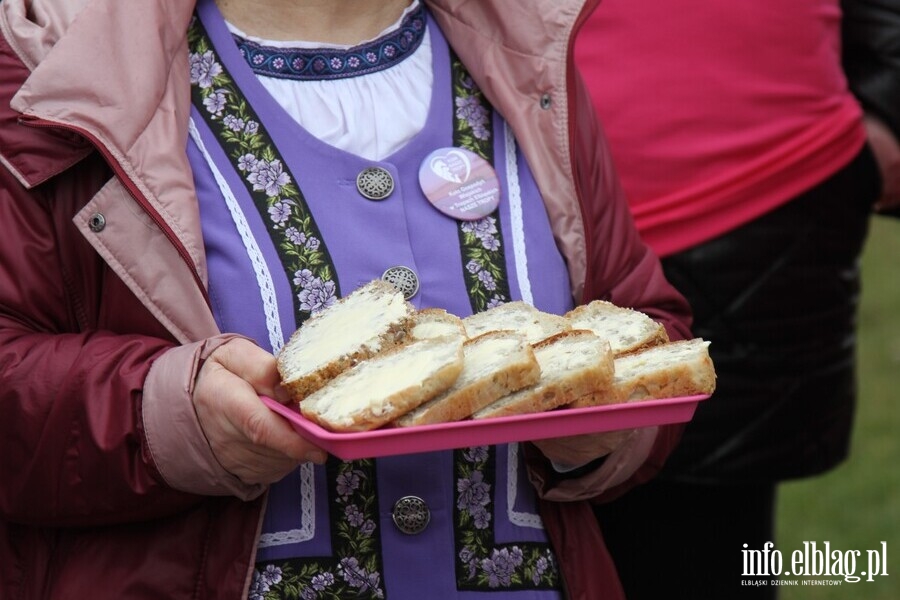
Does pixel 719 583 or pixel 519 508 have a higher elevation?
pixel 519 508

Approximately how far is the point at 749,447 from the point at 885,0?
3.76 ft

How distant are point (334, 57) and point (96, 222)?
521 millimetres

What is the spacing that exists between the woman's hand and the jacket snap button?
0.86 ft

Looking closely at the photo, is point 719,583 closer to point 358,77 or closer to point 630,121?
point 630,121

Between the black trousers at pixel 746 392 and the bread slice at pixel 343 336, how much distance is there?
3.94ft

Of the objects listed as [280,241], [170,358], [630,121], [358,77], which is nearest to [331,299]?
[280,241]

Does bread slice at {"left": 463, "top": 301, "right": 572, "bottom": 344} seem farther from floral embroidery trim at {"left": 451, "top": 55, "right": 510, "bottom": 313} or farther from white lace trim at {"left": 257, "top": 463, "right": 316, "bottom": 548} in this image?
white lace trim at {"left": 257, "top": 463, "right": 316, "bottom": 548}

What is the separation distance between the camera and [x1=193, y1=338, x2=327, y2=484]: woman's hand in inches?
67.1

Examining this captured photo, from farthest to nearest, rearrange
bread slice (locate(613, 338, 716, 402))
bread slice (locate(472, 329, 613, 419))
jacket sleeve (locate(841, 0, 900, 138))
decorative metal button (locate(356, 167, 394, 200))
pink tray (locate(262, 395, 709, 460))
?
jacket sleeve (locate(841, 0, 900, 138))
decorative metal button (locate(356, 167, 394, 200))
bread slice (locate(613, 338, 716, 402))
bread slice (locate(472, 329, 613, 419))
pink tray (locate(262, 395, 709, 460))

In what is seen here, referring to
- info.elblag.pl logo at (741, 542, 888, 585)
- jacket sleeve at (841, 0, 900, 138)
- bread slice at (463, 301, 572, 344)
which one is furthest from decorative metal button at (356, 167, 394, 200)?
info.elblag.pl logo at (741, 542, 888, 585)

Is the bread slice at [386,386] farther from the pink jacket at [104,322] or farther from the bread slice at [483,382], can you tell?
the pink jacket at [104,322]

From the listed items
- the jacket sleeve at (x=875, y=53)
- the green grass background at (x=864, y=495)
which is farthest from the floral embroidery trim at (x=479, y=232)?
the green grass background at (x=864, y=495)

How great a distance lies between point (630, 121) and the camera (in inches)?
115

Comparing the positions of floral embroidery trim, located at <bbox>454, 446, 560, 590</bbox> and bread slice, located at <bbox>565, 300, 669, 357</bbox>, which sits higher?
bread slice, located at <bbox>565, 300, 669, 357</bbox>
